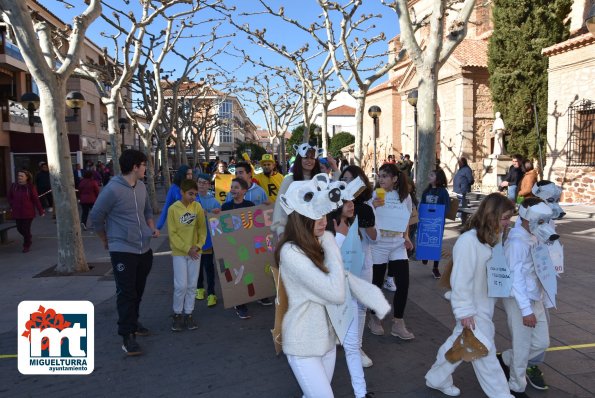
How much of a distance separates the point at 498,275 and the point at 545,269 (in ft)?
1.70

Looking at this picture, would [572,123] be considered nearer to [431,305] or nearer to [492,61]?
[492,61]

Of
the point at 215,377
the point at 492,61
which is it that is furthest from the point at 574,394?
the point at 492,61

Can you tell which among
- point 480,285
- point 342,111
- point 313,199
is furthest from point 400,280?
point 342,111

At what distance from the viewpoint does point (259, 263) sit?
18.0ft

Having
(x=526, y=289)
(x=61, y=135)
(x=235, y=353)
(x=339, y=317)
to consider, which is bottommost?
(x=235, y=353)

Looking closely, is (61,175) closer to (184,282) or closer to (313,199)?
(184,282)

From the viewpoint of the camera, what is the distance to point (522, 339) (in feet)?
11.5

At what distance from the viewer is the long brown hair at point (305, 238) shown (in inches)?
101

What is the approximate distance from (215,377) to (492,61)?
70.1 feet

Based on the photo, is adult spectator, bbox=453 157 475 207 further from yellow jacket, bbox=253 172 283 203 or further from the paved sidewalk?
yellow jacket, bbox=253 172 283 203

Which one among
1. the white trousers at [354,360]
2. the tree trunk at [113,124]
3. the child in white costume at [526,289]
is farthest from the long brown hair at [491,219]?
the tree trunk at [113,124]

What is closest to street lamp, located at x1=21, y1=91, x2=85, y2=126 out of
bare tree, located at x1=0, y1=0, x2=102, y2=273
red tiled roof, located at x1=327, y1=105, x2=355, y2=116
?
bare tree, located at x1=0, y1=0, x2=102, y2=273

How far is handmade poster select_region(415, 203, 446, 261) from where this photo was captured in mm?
6852

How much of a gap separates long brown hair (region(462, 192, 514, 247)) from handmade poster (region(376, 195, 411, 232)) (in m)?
1.27
